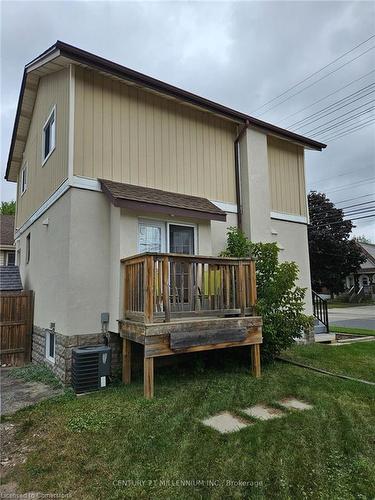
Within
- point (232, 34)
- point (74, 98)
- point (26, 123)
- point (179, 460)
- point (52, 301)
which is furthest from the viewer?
point (26, 123)

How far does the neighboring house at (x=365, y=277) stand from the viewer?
34.4 m

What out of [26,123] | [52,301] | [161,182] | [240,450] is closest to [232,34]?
[161,182]

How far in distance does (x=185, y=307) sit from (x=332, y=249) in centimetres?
2647

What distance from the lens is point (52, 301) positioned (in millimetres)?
6930

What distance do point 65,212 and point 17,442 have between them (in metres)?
→ 3.96

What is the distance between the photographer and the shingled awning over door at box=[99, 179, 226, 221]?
5.89 meters

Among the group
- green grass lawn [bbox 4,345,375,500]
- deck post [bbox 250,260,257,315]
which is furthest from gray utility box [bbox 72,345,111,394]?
Result: deck post [bbox 250,260,257,315]

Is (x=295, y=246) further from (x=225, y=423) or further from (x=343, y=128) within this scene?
(x=343, y=128)

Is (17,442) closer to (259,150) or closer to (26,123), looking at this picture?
(259,150)

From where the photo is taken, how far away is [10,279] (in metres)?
10.1

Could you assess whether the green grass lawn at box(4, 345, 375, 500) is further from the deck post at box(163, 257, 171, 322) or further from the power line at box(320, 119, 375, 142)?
the power line at box(320, 119, 375, 142)

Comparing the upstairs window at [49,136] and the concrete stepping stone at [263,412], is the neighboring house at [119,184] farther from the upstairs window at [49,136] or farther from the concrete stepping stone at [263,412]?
the concrete stepping stone at [263,412]

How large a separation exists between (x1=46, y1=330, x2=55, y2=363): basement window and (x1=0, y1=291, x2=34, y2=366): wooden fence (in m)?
1.47

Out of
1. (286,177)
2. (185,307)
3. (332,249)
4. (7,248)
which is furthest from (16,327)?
(332,249)
